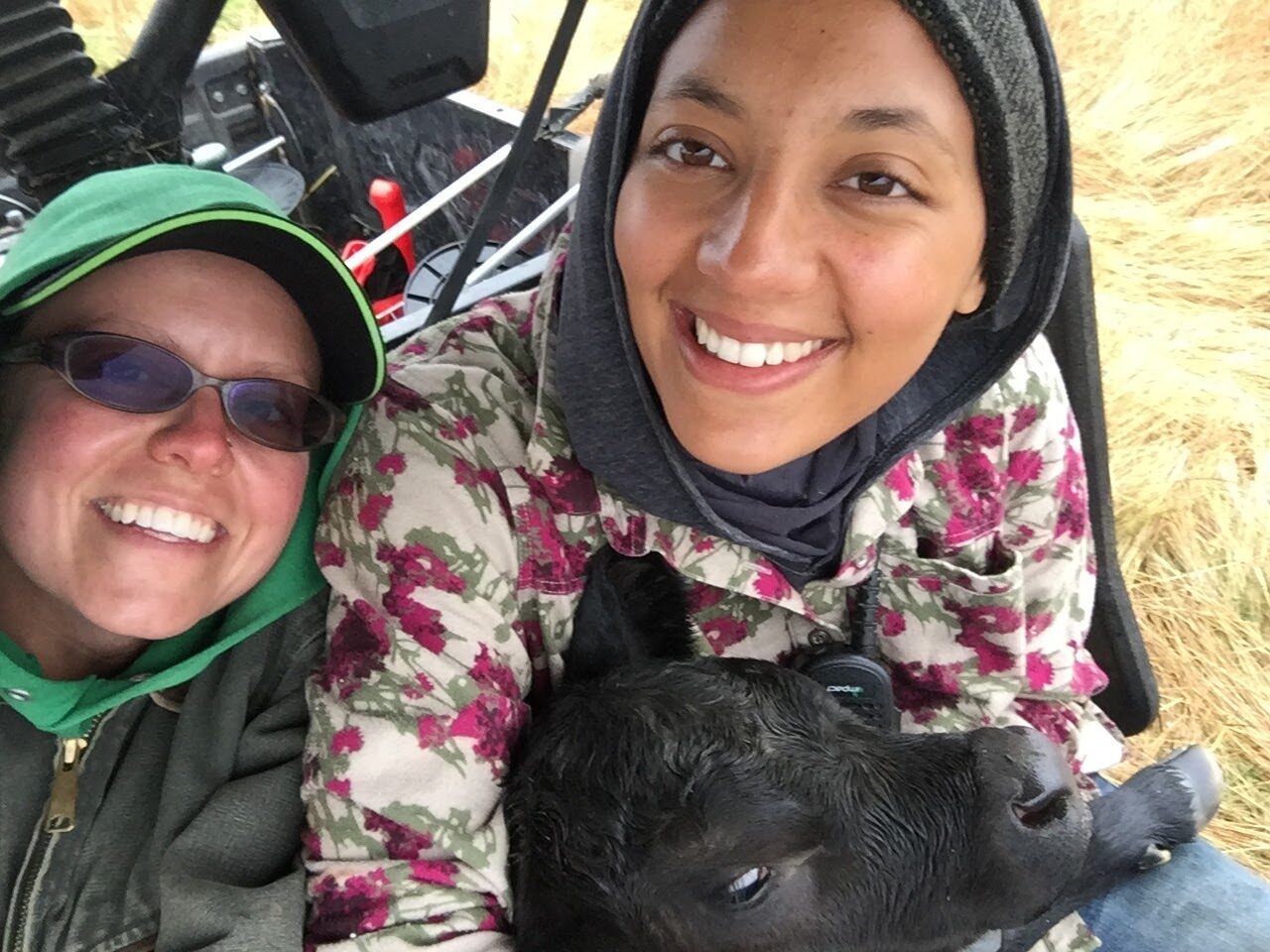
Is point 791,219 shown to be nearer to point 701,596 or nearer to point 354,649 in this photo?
point 701,596

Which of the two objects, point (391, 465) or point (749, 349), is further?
point (391, 465)

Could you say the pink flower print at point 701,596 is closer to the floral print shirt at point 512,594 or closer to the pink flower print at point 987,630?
the floral print shirt at point 512,594

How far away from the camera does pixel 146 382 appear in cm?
105

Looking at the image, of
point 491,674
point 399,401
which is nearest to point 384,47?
point 399,401

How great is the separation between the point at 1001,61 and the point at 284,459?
81 centimetres

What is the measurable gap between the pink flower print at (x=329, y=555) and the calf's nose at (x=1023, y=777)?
2.40ft

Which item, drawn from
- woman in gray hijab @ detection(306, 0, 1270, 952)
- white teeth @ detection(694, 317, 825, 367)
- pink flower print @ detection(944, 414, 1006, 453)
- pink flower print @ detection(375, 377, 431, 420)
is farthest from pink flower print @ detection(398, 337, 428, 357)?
pink flower print @ detection(944, 414, 1006, 453)

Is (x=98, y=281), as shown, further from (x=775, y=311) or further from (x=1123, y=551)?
(x=1123, y=551)

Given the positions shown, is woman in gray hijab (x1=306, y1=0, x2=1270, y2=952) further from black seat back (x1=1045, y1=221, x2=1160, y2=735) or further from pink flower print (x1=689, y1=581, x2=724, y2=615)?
black seat back (x1=1045, y1=221, x2=1160, y2=735)

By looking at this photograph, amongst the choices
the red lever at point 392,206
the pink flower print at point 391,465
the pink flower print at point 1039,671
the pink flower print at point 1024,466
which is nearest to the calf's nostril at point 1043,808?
the pink flower print at point 1039,671

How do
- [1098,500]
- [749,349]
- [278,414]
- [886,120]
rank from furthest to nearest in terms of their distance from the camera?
[1098,500]
[278,414]
[749,349]
[886,120]

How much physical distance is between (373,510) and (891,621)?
698 mm

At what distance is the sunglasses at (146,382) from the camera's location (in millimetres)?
1035

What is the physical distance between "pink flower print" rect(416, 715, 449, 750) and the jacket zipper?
381 millimetres
